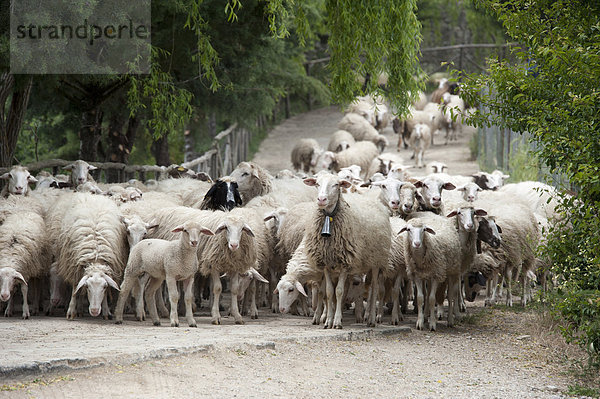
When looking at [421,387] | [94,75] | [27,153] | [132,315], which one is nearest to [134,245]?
[132,315]

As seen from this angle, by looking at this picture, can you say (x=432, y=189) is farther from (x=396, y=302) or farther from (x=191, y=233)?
(x=191, y=233)

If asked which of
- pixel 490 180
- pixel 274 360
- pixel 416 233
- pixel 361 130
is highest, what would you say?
pixel 361 130

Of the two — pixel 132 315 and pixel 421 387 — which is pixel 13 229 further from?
pixel 421 387

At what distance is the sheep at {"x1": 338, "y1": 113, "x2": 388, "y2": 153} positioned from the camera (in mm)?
27431

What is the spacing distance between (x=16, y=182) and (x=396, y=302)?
567 cm

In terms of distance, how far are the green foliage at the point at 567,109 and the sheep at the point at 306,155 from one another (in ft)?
46.3

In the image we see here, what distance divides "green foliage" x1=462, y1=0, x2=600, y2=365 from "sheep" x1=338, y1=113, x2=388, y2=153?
59.4 ft

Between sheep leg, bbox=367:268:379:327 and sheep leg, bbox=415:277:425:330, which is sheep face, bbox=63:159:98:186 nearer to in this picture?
sheep leg, bbox=367:268:379:327

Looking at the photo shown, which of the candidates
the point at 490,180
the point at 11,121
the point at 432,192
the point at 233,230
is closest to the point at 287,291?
the point at 233,230

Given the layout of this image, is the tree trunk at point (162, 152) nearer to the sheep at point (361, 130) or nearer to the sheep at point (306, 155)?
the sheep at point (306, 155)

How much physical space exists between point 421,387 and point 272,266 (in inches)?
187

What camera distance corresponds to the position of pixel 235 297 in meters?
9.86

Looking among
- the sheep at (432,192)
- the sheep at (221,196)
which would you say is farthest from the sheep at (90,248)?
the sheep at (432,192)

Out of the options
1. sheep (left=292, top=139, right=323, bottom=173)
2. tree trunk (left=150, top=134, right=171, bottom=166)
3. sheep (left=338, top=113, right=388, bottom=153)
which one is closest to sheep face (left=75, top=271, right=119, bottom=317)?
tree trunk (left=150, top=134, right=171, bottom=166)
